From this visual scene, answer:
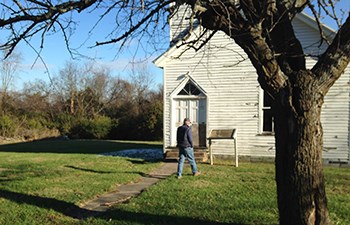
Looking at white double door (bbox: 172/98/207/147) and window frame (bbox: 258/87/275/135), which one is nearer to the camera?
window frame (bbox: 258/87/275/135)

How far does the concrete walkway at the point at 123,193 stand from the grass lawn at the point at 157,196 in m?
0.24

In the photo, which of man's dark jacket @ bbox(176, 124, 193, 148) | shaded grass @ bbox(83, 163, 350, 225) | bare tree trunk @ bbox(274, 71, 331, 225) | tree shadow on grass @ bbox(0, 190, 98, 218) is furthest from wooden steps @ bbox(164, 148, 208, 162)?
bare tree trunk @ bbox(274, 71, 331, 225)

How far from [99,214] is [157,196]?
170 centimetres

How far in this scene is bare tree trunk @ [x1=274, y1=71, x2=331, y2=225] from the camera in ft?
15.3

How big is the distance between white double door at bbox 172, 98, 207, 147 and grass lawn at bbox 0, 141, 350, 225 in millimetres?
3569

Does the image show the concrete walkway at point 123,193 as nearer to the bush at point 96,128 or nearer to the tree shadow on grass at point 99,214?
the tree shadow on grass at point 99,214

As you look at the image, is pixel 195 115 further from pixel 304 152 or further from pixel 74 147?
pixel 304 152

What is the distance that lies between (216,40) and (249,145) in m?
4.73

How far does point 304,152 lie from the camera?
4676 mm

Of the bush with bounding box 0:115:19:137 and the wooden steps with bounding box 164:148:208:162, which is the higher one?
the bush with bounding box 0:115:19:137

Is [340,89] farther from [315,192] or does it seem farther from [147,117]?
[147,117]

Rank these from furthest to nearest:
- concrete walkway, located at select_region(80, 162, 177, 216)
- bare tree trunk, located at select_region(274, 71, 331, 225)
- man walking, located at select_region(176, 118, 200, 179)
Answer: man walking, located at select_region(176, 118, 200, 179) < concrete walkway, located at select_region(80, 162, 177, 216) < bare tree trunk, located at select_region(274, 71, 331, 225)

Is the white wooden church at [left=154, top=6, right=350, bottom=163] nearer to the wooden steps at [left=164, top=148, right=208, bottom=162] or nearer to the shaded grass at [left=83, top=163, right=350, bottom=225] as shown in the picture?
the wooden steps at [left=164, top=148, right=208, bottom=162]

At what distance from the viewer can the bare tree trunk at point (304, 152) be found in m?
4.66
